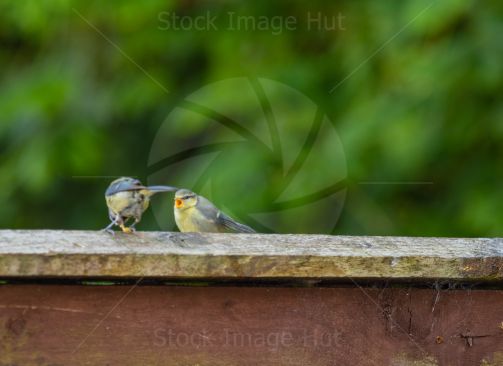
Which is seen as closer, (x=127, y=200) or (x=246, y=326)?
(x=246, y=326)

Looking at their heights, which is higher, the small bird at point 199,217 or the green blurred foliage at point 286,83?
the green blurred foliage at point 286,83

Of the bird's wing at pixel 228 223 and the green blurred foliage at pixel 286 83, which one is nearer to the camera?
the bird's wing at pixel 228 223

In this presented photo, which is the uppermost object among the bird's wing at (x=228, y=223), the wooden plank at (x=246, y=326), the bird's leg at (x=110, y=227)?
the bird's leg at (x=110, y=227)

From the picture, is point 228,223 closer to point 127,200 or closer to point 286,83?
point 127,200

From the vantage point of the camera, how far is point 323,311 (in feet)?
5.59

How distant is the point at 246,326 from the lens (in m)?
1.67

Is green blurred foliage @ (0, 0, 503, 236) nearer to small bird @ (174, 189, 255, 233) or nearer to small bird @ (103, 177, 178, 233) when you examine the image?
small bird @ (174, 189, 255, 233)

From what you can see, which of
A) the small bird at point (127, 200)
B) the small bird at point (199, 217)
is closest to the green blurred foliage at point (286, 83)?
the small bird at point (199, 217)

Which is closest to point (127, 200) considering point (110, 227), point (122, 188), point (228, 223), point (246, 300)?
point (122, 188)

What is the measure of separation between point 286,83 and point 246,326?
2.53 m

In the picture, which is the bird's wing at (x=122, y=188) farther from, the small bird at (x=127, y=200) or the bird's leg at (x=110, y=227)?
the bird's leg at (x=110, y=227)

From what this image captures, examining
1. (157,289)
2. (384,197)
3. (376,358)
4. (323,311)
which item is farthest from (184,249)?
(384,197)

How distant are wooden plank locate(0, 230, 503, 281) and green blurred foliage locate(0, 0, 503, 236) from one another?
1.71m

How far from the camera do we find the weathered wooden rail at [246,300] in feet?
5.15
